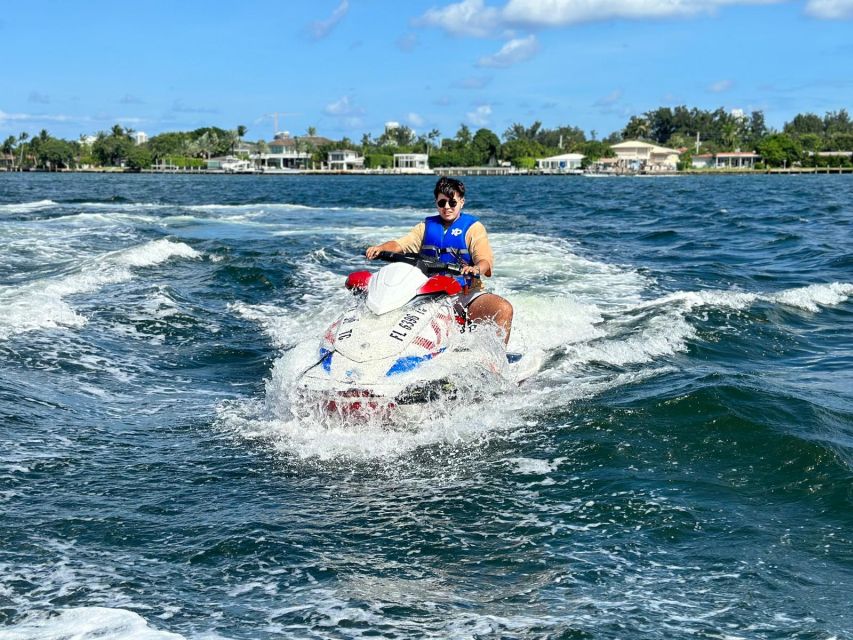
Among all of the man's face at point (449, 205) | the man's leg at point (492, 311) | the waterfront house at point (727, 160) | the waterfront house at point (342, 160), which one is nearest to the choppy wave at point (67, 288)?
the man's face at point (449, 205)

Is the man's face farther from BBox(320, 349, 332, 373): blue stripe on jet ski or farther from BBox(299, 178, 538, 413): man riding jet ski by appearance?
BBox(320, 349, 332, 373): blue stripe on jet ski

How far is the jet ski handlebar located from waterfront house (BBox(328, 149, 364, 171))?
162 meters

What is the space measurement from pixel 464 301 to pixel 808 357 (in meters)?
4.14

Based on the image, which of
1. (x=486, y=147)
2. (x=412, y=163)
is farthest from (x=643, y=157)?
(x=412, y=163)

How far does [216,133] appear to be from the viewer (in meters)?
191

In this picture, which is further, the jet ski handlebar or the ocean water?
the jet ski handlebar

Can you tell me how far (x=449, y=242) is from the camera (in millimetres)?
8484

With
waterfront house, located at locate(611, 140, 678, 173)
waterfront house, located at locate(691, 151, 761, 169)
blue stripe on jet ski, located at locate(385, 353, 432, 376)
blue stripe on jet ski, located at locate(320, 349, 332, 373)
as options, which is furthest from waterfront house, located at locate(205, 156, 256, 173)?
blue stripe on jet ski, located at locate(385, 353, 432, 376)

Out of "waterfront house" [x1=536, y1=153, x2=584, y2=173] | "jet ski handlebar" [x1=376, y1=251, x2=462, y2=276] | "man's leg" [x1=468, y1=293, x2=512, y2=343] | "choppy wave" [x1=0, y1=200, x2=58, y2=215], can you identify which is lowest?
"man's leg" [x1=468, y1=293, x2=512, y2=343]

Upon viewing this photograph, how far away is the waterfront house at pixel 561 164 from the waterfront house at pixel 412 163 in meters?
20.9

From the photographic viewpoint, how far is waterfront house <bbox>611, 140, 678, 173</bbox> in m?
155

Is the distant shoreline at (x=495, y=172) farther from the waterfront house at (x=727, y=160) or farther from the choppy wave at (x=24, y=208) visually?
the choppy wave at (x=24, y=208)

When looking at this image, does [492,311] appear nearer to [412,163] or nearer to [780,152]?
[780,152]

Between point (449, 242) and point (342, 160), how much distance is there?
16290cm
